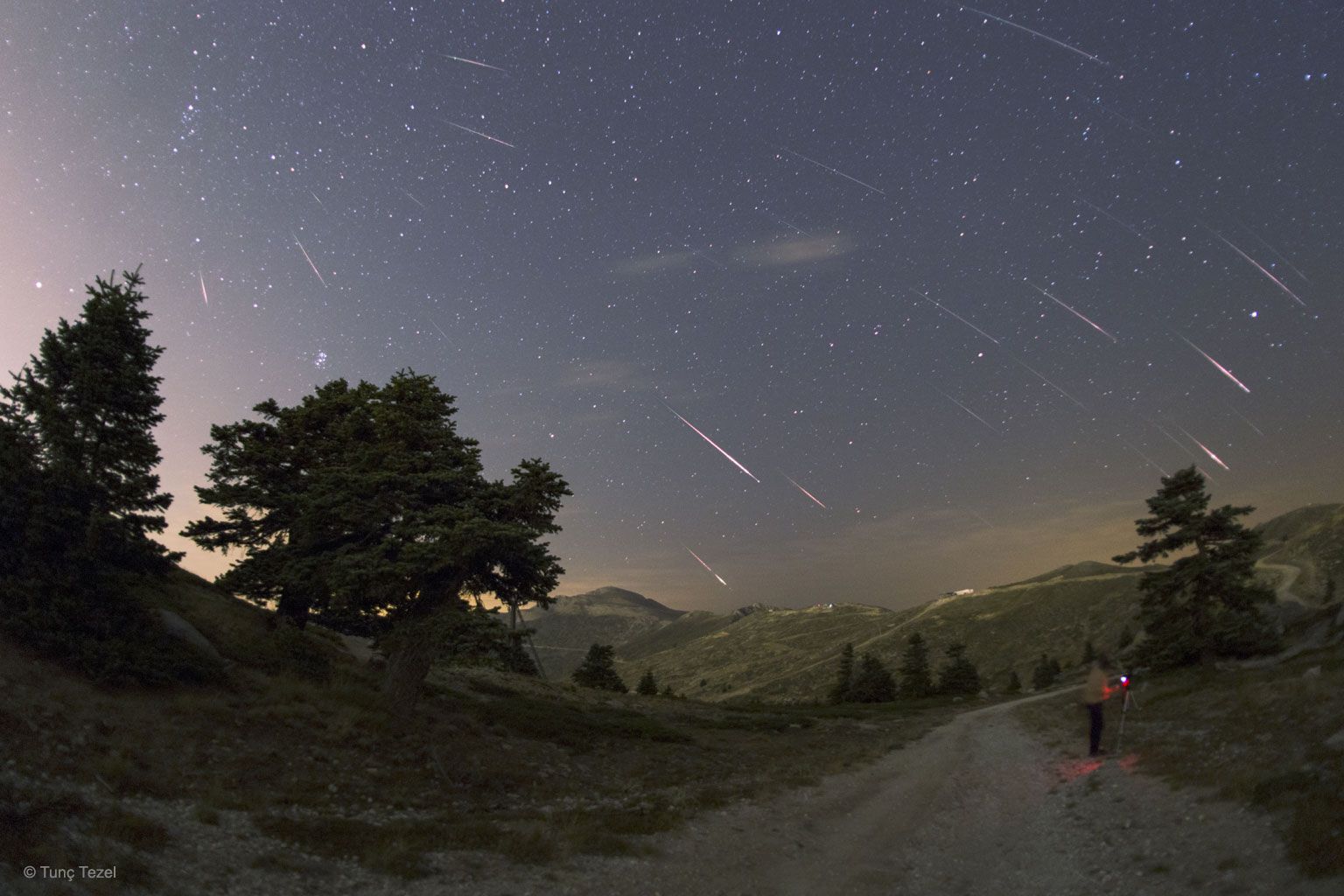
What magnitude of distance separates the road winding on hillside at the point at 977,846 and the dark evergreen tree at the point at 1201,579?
74.4 ft

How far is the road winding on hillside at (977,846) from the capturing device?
31.3 feet

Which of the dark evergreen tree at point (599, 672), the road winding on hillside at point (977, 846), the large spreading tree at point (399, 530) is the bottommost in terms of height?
the dark evergreen tree at point (599, 672)

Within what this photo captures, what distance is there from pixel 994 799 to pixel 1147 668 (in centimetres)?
3160

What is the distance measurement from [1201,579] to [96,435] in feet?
160

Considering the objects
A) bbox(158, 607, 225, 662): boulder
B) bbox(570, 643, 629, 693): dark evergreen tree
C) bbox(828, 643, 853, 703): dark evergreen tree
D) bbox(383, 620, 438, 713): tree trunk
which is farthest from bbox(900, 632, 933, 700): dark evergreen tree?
bbox(158, 607, 225, 662): boulder

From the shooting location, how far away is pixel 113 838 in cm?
920

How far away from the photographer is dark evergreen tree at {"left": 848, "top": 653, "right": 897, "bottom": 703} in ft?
244

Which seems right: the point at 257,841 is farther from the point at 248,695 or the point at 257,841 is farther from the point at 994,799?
the point at 994,799

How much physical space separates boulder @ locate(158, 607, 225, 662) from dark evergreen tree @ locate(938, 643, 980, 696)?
76224 mm

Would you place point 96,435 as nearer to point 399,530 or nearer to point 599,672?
point 399,530

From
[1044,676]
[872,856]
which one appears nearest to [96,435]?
[872,856]

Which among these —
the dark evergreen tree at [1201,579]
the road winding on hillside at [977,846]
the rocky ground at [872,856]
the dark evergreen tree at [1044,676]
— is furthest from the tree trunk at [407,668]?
the dark evergreen tree at [1044,676]

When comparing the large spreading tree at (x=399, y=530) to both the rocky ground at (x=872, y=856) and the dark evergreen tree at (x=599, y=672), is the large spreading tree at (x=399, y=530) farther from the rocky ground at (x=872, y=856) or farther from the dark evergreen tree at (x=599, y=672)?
the dark evergreen tree at (x=599, y=672)

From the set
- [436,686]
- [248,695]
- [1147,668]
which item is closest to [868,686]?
[1147,668]
